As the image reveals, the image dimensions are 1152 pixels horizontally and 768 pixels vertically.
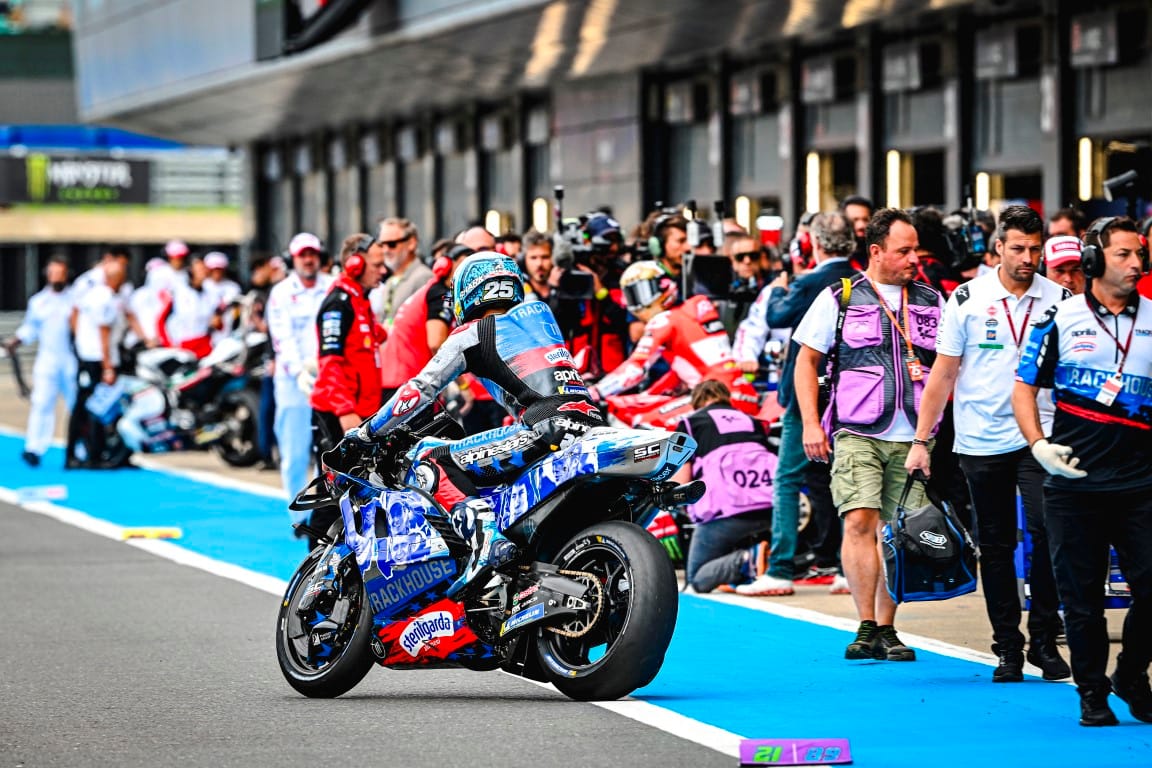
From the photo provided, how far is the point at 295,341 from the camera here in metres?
15.5

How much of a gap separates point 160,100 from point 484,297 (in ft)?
103

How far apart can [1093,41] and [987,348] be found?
37.0 feet

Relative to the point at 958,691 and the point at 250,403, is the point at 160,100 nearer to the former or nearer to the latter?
the point at 250,403

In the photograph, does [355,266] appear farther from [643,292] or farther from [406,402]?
[406,402]

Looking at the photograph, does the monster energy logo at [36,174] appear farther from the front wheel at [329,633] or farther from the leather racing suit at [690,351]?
the front wheel at [329,633]

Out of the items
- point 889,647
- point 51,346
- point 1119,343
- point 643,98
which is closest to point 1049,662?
point 889,647

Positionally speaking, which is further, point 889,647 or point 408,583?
point 889,647

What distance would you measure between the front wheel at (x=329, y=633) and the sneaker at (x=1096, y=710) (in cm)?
266

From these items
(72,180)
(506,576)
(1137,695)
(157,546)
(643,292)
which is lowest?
(157,546)

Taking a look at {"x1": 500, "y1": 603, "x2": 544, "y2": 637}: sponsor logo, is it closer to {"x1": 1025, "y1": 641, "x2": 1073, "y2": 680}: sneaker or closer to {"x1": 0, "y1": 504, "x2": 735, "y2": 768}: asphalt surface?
{"x1": 0, "y1": 504, "x2": 735, "y2": 768}: asphalt surface

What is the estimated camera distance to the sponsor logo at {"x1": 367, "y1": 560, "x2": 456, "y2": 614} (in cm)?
880

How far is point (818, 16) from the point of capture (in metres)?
22.8

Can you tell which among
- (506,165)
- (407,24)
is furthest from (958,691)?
(506,165)

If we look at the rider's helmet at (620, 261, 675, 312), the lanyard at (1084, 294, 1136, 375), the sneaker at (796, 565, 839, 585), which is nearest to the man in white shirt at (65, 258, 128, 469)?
the rider's helmet at (620, 261, 675, 312)
